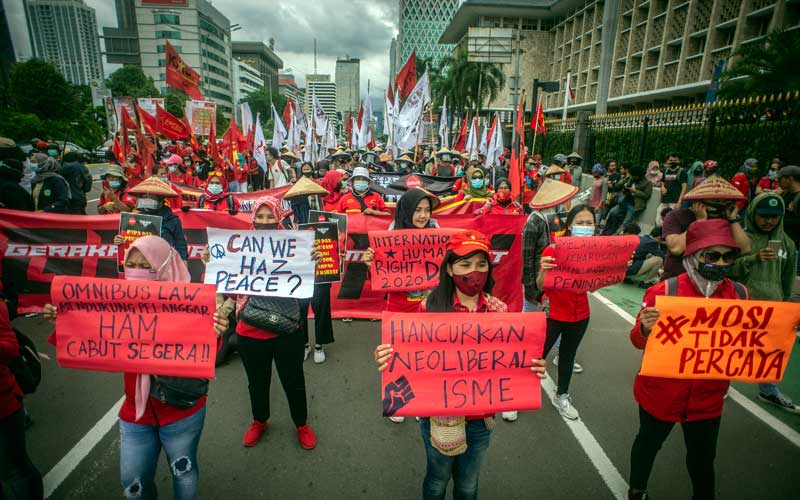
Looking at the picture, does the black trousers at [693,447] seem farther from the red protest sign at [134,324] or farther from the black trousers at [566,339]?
the red protest sign at [134,324]

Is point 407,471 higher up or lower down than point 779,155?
lower down

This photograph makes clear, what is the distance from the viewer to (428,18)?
12081 cm

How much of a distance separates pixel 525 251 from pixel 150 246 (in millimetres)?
3022

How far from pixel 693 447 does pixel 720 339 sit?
2.40 feet

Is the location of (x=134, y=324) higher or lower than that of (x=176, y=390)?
higher

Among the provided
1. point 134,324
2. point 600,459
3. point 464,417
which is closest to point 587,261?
point 600,459

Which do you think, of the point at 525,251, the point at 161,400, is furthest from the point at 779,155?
the point at 161,400

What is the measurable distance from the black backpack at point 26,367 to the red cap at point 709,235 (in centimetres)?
380

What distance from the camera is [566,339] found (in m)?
3.68

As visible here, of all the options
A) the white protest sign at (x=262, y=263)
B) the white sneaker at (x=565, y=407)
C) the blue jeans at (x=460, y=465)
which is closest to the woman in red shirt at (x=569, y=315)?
the white sneaker at (x=565, y=407)

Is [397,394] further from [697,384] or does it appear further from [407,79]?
[407,79]

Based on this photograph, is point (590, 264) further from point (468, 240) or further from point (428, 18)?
point (428, 18)

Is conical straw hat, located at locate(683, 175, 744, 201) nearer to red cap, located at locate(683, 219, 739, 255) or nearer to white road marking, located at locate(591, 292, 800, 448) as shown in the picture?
red cap, located at locate(683, 219, 739, 255)

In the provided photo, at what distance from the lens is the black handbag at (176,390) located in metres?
2.19
